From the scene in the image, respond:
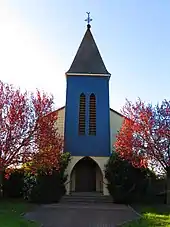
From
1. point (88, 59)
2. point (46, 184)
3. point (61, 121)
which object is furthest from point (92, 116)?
point (46, 184)

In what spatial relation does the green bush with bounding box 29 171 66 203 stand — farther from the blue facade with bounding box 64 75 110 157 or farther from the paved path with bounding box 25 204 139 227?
the paved path with bounding box 25 204 139 227

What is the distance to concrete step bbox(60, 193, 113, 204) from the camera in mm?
22297

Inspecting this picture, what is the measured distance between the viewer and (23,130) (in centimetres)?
1975

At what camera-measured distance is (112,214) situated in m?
16.5

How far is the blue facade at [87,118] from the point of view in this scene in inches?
985

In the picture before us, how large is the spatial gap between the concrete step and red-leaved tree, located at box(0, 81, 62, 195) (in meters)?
3.09

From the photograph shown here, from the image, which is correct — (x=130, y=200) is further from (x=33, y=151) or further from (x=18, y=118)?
(x=18, y=118)

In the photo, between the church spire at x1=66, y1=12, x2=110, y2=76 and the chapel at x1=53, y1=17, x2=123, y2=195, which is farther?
the church spire at x1=66, y1=12, x2=110, y2=76

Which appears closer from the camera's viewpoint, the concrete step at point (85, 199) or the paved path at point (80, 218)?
the paved path at point (80, 218)

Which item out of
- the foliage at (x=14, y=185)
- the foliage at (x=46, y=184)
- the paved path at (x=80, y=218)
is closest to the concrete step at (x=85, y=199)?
the foliage at (x=46, y=184)

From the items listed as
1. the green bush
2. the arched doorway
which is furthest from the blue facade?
the green bush

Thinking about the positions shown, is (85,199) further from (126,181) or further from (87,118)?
(87,118)

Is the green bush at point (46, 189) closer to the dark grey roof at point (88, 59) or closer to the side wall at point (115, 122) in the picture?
the side wall at point (115, 122)

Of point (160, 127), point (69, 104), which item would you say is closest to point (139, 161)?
point (160, 127)
